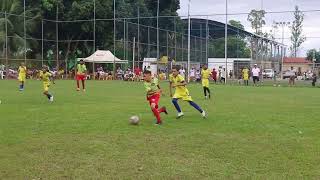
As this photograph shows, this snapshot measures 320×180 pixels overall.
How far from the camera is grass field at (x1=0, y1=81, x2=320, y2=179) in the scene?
859 cm

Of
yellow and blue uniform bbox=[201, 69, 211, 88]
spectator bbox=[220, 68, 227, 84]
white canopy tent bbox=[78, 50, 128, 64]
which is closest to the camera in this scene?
yellow and blue uniform bbox=[201, 69, 211, 88]

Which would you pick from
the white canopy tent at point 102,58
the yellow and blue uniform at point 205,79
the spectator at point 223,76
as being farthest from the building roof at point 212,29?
the yellow and blue uniform at point 205,79

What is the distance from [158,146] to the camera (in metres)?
10.9

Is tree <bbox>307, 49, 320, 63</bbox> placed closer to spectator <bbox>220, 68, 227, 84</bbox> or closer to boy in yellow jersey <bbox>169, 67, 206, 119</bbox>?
spectator <bbox>220, 68, 227, 84</bbox>

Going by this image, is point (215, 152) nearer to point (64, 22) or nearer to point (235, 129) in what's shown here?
point (235, 129)

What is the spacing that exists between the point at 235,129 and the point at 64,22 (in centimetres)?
4736

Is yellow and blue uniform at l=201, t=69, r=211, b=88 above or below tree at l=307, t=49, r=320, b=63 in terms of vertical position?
below

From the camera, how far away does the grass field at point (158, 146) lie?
8.59m

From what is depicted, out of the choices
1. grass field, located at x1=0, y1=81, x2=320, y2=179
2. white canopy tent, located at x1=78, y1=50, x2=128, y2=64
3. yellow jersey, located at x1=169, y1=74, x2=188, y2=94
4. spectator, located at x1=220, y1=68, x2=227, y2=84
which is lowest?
grass field, located at x1=0, y1=81, x2=320, y2=179

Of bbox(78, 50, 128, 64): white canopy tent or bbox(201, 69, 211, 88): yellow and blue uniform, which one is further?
bbox(78, 50, 128, 64): white canopy tent

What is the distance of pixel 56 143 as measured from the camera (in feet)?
36.8

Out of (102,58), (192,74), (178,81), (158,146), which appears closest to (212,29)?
(192,74)

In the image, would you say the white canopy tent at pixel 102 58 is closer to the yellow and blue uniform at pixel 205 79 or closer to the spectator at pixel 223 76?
the spectator at pixel 223 76

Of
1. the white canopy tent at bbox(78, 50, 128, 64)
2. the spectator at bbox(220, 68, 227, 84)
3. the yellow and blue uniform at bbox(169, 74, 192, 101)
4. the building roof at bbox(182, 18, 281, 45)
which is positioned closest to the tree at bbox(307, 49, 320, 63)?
the building roof at bbox(182, 18, 281, 45)
